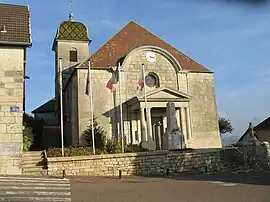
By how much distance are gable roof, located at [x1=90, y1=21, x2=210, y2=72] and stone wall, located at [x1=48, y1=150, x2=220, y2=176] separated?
36.4 ft

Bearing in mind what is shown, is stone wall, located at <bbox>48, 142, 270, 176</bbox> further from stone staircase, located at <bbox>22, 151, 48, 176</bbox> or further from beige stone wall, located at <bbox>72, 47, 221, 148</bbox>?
beige stone wall, located at <bbox>72, 47, 221, 148</bbox>

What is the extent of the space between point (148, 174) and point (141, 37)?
16749 millimetres

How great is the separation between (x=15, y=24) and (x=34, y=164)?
25.5ft

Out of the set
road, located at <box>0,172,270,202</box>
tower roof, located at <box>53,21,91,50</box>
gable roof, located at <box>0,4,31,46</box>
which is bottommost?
road, located at <box>0,172,270,202</box>

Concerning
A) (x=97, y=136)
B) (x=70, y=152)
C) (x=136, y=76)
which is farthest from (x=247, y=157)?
(x=136, y=76)

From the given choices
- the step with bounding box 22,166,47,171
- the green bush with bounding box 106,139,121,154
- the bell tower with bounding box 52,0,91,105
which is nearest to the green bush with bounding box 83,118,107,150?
the green bush with bounding box 106,139,121,154

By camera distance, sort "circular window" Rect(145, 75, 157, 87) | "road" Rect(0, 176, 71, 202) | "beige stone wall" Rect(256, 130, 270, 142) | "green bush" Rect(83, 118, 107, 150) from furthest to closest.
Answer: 1. "beige stone wall" Rect(256, 130, 270, 142)
2. "circular window" Rect(145, 75, 157, 87)
3. "green bush" Rect(83, 118, 107, 150)
4. "road" Rect(0, 176, 71, 202)

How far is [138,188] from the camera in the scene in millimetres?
11828

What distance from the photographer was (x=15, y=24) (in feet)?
60.4

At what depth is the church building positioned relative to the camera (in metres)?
25.5

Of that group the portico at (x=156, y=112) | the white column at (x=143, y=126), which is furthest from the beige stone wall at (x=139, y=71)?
the white column at (x=143, y=126)

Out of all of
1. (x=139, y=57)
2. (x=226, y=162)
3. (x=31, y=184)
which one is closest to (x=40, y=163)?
(x=31, y=184)

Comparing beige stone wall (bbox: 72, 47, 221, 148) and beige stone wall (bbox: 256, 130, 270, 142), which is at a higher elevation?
beige stone wall (bbox: 72, 47, 221, 148)

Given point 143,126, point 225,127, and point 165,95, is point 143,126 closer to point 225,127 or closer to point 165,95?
point 165,95
